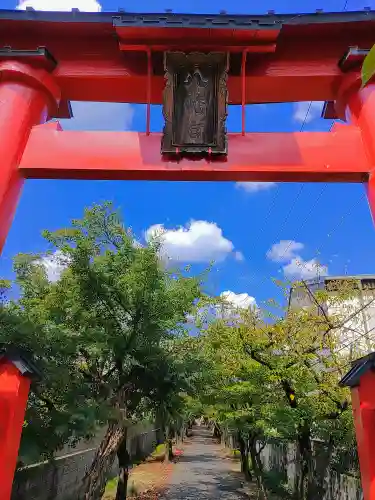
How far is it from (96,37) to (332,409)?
10.4 metres

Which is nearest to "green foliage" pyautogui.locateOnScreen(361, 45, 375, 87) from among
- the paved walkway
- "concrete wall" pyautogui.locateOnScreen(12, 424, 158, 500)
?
"concrete wall" pyautogui.locateOnScreen(12, 424, 158, 500)

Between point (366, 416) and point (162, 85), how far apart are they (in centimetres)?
556

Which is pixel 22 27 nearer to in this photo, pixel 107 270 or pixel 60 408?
pixel 107 270

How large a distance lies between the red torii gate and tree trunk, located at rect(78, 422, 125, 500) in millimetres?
6661

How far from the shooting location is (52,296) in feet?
36.6

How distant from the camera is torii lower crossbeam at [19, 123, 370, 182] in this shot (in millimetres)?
5605

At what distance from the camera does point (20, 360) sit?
190 inches

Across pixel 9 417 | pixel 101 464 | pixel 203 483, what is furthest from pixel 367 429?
pixel 203 483

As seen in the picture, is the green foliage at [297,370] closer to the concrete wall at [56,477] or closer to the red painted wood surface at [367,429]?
the concrete wall at [56,477]

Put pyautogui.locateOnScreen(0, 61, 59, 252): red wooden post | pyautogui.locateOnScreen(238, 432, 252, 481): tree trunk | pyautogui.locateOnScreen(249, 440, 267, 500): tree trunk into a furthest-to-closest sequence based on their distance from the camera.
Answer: pyautogui.locateOnScreen(238, 432, 252, 481): tree trunk
pyautogui.locateOnScreen(249, 440, 267, 500): tree trunk
pyautogui.locateOnScreen(0, 61, 59, 252): red wooden post

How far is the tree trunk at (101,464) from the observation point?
10414 millimetres

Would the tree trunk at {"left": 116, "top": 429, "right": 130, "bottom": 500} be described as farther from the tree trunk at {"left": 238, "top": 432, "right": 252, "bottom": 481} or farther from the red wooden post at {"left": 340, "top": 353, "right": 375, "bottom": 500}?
the red wooden post at {"left": 340, "top": 353, "right": 375, "bottom": 500}

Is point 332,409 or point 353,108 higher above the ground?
point 353,108

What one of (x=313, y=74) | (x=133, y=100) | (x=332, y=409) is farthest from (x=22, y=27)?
(x=332, y=409)
